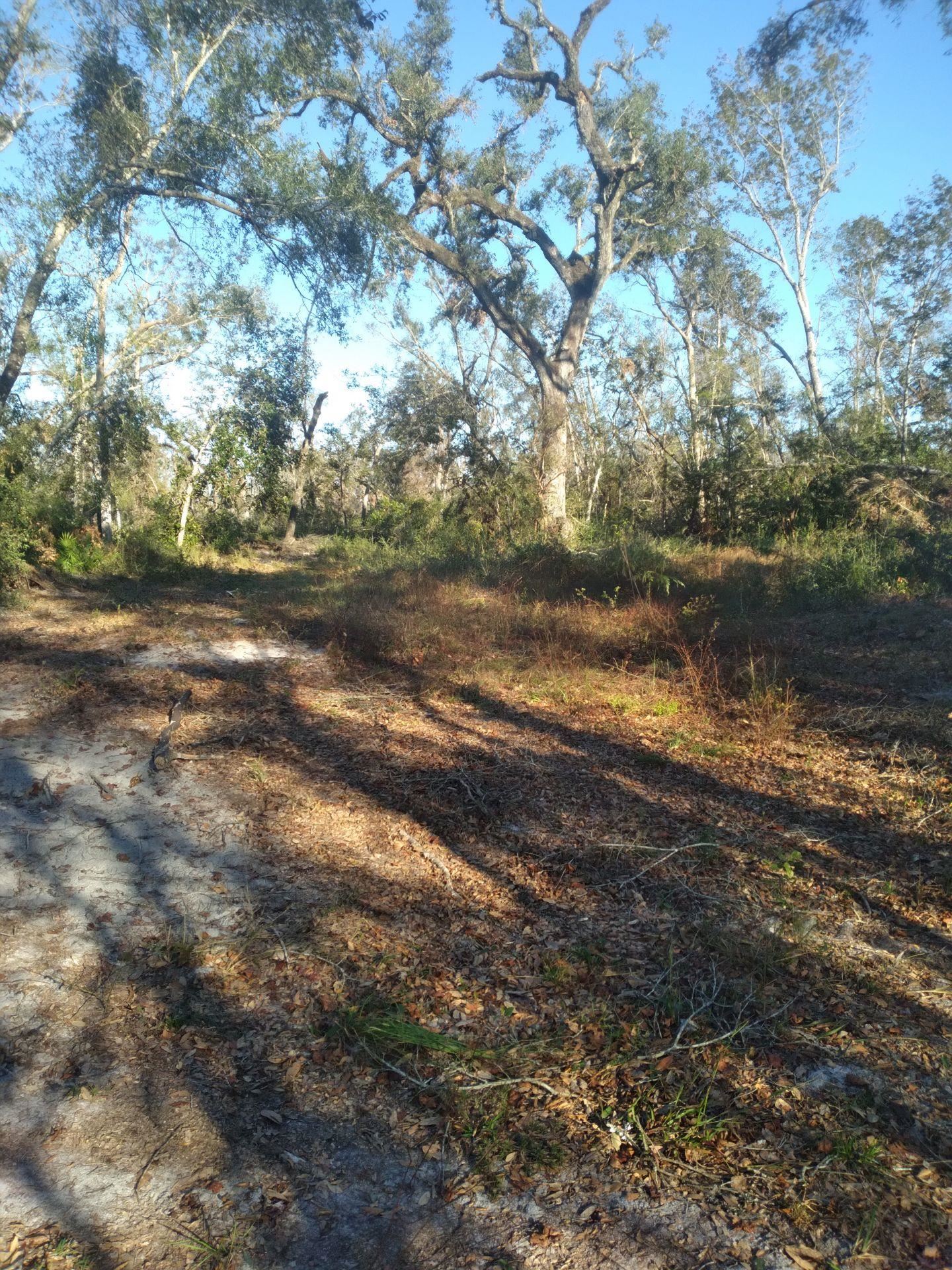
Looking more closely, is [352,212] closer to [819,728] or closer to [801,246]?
[819,728]

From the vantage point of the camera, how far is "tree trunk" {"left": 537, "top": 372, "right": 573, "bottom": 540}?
52.3 feet

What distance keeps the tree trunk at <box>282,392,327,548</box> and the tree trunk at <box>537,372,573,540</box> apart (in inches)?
231

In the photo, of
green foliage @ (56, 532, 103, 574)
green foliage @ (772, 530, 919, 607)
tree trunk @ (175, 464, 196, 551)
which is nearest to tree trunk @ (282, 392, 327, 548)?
tree trunk @ (175, 464, 196, 551)

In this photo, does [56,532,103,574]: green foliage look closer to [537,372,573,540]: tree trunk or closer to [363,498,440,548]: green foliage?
[363,498,440,548]: green foliage

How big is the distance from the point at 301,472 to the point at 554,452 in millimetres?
6468

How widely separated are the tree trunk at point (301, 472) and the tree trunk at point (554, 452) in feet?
19.2

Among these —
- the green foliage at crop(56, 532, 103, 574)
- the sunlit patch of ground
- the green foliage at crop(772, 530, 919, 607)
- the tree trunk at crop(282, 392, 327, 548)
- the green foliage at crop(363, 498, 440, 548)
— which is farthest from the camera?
the tree trunk at crop(282, 392, 327, 548)

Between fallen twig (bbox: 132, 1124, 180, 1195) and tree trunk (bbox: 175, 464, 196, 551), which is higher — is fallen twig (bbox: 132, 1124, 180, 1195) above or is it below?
below

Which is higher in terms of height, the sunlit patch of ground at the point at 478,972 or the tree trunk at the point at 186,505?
the tree trunk at the point at 186,505

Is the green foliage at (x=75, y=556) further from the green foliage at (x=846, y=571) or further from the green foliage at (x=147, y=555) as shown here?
the green foliage at (x=846, y=571)

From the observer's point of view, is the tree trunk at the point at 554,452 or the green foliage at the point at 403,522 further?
the green foliage at the point at 403,522

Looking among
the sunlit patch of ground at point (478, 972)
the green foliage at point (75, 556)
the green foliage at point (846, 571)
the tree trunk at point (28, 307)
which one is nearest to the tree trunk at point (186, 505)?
the green foliage at point (75, 556)

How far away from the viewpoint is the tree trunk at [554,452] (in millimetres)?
15945

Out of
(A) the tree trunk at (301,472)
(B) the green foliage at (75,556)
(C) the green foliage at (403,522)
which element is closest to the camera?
(B) the green foliage at (75,556)
